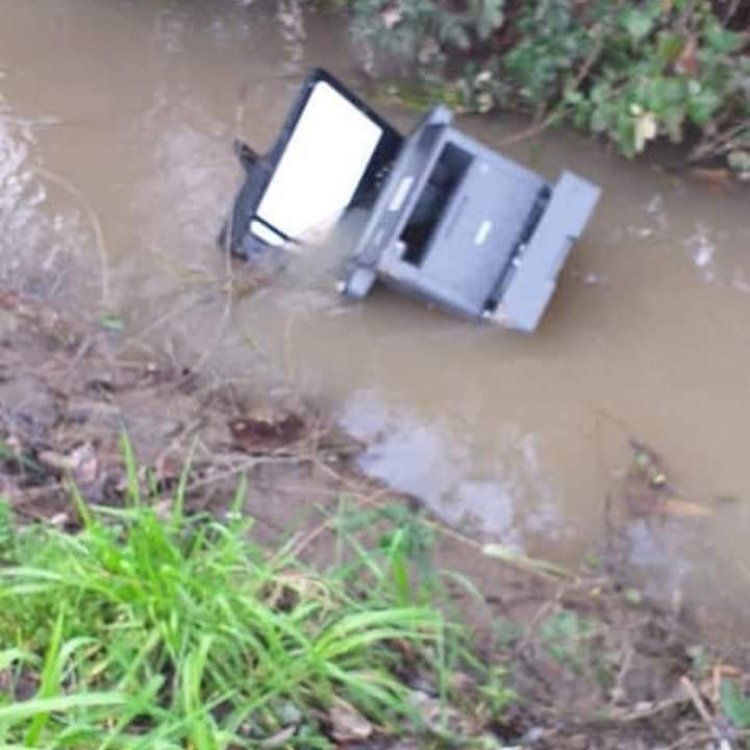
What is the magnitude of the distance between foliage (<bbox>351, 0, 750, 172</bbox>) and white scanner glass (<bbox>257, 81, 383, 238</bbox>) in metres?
0.53

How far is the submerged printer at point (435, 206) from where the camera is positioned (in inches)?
124

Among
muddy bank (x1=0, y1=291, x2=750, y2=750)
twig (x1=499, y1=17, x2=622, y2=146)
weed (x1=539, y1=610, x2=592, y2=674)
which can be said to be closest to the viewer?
muddy bank (x1=0, y1=291, x2=750, y2=750)

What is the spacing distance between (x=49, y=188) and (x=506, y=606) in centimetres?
191

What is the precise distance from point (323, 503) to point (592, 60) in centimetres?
148

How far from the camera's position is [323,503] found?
300cm

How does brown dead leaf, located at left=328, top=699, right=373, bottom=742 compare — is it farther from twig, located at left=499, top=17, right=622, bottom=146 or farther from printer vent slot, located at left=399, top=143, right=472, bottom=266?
twig, located at left=499, top=17, right=622, bottom=146

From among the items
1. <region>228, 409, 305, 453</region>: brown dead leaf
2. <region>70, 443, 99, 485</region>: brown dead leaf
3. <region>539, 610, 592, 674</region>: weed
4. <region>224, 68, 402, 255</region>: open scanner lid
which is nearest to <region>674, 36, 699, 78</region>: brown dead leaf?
<region>224, 68, 402, 255</region>: open scanner lid

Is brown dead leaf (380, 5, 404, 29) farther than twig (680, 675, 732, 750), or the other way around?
brown dead leaf (380, 5, 404, 29)

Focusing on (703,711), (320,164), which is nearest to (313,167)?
(320,164)

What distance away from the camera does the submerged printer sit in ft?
10.3

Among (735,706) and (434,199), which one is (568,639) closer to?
(735,706)

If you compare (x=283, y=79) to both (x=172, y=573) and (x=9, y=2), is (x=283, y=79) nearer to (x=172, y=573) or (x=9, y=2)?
(x=9, y=2)

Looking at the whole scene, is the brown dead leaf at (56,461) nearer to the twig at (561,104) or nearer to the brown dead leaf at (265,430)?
the brown dead leaf at (265,430)

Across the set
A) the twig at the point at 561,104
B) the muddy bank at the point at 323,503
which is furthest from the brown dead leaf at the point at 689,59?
the muddy bank at the point at 323,503
